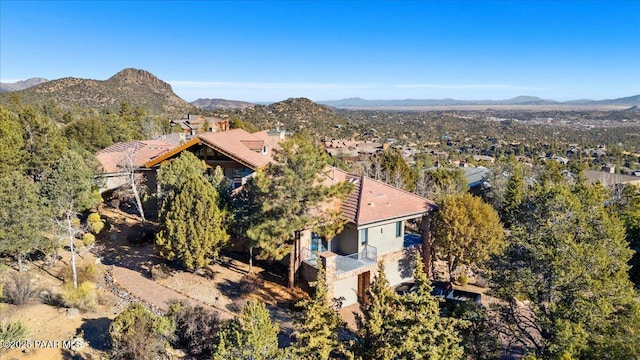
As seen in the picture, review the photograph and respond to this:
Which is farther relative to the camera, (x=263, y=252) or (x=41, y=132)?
(x=41, y=132)

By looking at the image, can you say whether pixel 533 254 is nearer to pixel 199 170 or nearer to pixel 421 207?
pixel 421 207

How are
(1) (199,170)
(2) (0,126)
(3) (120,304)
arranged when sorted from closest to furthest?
(3) (120,304) → (1) (199,170) → (2) (0,126)

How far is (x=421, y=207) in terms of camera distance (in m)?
24.7

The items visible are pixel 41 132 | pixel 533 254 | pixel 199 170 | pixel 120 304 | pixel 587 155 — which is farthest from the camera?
pixel 587 155

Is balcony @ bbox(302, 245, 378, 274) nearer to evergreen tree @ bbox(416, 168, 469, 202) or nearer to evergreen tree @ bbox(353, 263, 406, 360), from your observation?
evergreen tree @ bbox(353, 263, 406, 360)

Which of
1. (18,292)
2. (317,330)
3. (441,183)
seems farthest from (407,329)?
(441,183)

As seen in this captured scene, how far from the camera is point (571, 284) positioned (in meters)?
14.7

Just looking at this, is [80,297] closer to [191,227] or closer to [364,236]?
[191,227]

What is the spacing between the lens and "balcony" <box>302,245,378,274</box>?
21.4m

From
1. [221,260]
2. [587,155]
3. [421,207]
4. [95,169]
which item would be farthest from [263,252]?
[587,155]

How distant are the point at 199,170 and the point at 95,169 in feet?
29.7

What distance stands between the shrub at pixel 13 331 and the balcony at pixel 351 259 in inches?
485

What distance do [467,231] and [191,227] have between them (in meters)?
15.0

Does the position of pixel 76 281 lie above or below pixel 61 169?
below
